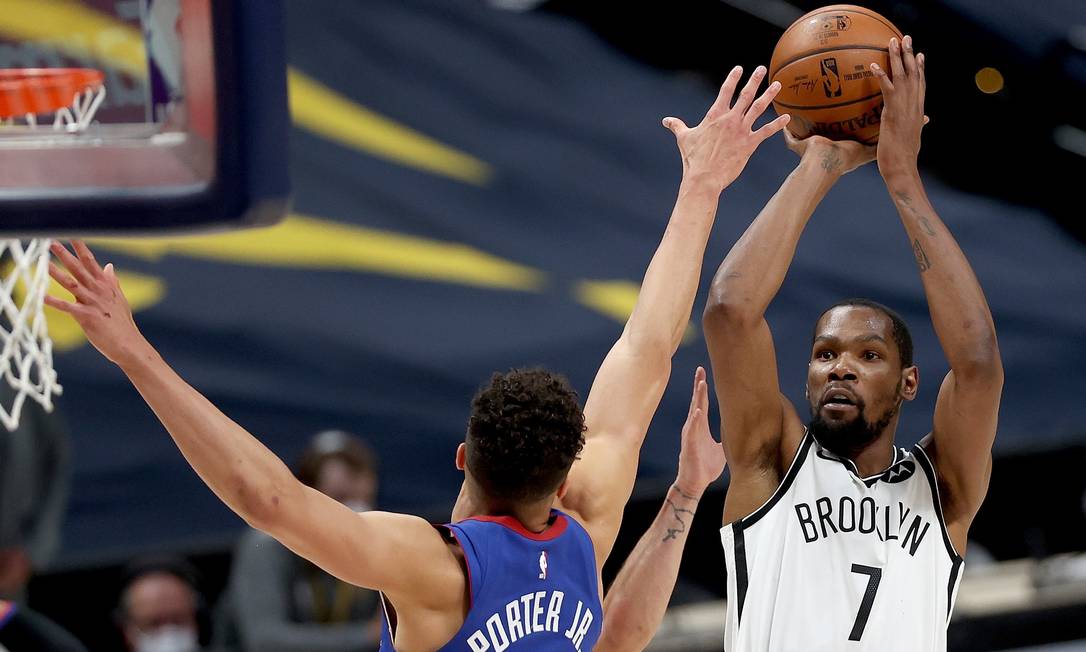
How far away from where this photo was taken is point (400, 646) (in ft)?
9.77

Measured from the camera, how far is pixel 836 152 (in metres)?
3.69

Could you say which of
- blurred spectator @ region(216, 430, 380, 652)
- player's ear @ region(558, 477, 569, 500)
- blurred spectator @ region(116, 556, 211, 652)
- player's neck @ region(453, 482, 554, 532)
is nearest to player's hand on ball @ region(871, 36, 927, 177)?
player's ear @ region(558, 477, 569, 500)

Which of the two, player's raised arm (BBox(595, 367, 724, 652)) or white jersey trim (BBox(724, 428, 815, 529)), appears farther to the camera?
player's raised arm (BBox(595, 367, 724, 652))

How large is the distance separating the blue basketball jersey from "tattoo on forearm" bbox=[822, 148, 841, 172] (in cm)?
112

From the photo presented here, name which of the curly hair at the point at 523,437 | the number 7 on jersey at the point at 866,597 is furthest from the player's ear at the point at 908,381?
the curly hair at the point at 523,437

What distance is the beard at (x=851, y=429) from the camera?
11.6ft

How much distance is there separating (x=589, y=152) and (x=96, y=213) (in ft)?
18.7

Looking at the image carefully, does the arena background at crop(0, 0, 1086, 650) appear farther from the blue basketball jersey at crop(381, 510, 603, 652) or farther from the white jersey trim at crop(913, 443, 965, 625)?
the blue basketball jersey at crop(381, 510, 603, 652)

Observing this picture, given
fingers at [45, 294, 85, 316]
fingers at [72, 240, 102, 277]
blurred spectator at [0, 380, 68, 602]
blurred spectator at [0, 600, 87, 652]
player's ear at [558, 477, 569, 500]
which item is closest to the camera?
fingers at [45, 294, 85, 316]

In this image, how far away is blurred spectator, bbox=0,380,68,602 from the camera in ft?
19.2

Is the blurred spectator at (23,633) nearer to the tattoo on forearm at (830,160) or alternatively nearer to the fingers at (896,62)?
the tattoo on forearm at (830,160)

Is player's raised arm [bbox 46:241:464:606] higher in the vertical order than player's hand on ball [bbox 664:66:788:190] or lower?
lower

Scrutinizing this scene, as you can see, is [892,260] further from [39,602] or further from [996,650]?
[39,602]

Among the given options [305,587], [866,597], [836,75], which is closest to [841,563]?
[866,597]
